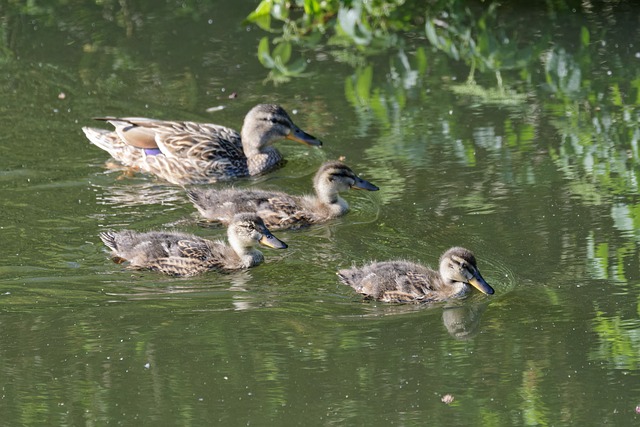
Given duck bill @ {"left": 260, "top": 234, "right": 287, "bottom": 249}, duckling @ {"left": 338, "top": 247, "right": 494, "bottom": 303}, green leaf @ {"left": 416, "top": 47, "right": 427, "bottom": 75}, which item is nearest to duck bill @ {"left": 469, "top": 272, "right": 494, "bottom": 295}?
duckling @ {"left": 338, "top": 247, "right": 494, "bottom": 303}

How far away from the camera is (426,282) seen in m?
7.35

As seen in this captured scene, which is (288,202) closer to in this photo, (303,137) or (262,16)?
(303,137)

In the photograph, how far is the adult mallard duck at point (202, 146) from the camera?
974cm

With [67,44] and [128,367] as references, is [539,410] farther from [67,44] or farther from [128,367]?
[67,44]

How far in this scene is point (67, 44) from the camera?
39.4 feet

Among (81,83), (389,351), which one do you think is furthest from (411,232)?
(81,83)

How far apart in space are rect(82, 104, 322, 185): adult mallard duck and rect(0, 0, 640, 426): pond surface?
18 centimetres

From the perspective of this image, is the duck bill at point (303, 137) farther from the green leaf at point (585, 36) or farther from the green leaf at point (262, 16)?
the green leaf at point (585, 36)

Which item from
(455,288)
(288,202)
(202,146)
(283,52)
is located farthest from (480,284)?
(283,52)

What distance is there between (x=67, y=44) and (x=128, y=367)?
20.1 feet

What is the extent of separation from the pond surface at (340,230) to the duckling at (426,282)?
9cm

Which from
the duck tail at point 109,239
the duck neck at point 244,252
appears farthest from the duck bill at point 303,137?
the duck tail at point 109,239

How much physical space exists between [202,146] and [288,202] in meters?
1.31

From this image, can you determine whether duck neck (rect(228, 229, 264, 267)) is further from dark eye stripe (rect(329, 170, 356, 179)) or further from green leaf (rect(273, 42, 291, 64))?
green leaf (rect(273, 42, 291, 64))
